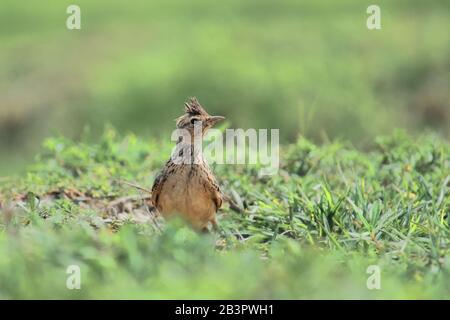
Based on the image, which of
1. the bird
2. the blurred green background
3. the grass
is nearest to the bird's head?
the bird

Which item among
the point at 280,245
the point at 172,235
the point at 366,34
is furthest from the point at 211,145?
the point at 366,34

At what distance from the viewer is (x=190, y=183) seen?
6512 mm

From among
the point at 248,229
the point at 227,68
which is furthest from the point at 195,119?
the point at 227,68

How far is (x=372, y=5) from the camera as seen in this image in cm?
1445

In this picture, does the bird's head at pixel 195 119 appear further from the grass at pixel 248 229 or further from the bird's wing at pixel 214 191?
the grass at pixel 248 229

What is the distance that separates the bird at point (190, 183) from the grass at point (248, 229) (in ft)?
0.56

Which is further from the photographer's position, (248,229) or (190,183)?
(248,229)

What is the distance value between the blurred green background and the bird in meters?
4.19

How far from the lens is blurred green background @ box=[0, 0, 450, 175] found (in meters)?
12.0

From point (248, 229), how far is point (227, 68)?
6140 millimetres

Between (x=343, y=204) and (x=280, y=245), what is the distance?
952 millimetres

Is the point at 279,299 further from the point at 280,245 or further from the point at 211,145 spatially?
the point at 211,145

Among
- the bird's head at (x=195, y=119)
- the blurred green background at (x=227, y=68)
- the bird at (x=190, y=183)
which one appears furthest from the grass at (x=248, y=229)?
the blurred green background at (x=227, y=68)

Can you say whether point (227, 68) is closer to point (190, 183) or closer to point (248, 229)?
point (248, 229)
